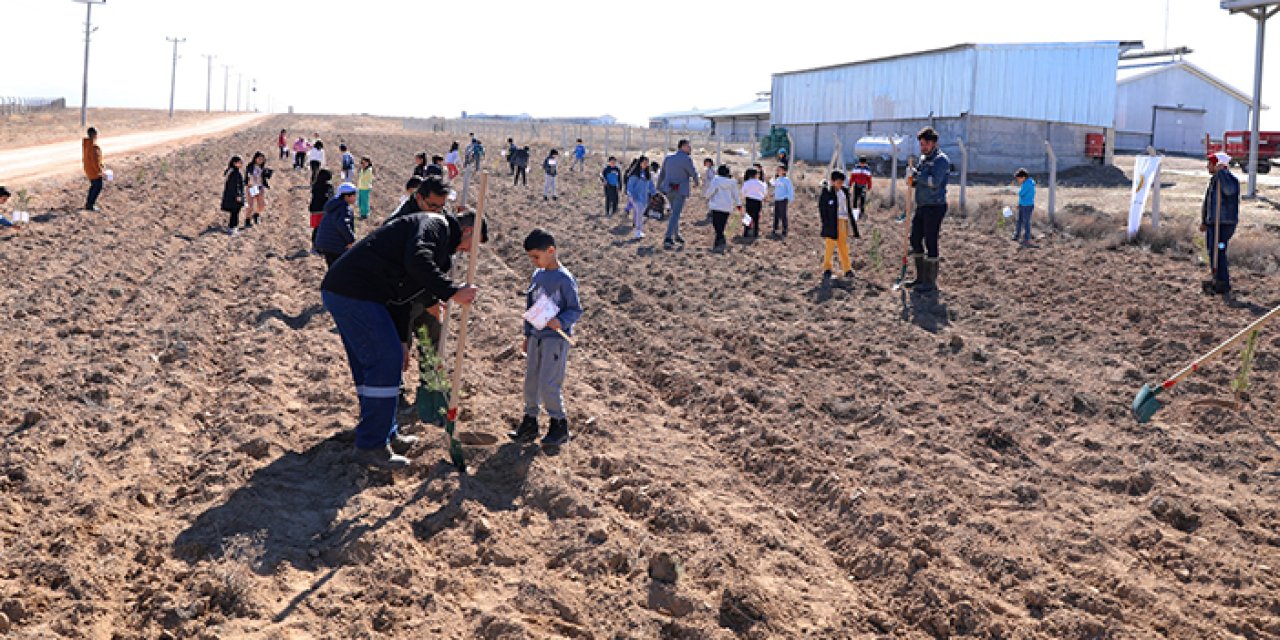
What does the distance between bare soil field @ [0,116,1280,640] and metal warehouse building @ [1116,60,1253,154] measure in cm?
3683

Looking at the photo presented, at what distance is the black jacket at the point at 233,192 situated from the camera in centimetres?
1659

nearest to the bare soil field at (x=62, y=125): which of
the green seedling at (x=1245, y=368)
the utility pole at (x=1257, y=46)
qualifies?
the utility pole at (x=1257, y=46)

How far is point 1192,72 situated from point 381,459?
1907 inches

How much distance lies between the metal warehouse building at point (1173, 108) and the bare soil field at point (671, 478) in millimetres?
36830

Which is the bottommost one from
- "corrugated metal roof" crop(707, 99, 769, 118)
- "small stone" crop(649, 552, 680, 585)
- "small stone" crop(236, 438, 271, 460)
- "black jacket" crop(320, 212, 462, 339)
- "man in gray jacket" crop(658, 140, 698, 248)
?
"small stone" crop(649, 552, 680, 585)

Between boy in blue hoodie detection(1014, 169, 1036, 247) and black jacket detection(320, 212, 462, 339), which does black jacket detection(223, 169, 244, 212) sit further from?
boy in blue hoodie detection(1014, 169, 1036, 247)

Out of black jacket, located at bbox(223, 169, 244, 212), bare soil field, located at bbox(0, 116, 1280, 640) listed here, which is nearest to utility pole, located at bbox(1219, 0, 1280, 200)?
bare soil field, located at bbox(0, 116, 1280, 640)

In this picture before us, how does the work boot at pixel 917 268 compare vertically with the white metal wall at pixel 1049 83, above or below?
below

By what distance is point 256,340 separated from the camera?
9.39 meters

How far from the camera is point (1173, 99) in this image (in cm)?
4572

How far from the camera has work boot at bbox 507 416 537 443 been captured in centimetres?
675

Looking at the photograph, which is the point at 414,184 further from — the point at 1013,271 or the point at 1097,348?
the point at 1013,271

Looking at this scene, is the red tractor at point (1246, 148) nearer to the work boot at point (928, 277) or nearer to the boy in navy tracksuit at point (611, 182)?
the boy in navy tracksuit at point (611, 182)

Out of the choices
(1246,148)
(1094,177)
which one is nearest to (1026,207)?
(1246,148)
